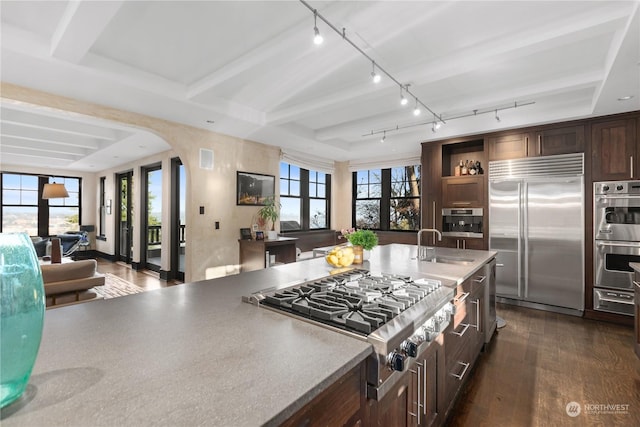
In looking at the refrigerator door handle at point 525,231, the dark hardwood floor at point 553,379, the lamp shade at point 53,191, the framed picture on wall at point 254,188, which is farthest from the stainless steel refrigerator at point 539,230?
the lamp shade at point 53,191

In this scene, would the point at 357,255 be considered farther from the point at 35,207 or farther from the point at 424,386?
the point at 35,207

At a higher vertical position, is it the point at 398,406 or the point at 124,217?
the point at 124,217

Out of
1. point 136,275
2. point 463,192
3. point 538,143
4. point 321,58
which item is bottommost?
point 136,275

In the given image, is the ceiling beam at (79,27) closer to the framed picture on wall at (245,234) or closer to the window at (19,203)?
the framed picture on wall at (245,234)

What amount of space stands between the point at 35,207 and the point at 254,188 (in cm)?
701

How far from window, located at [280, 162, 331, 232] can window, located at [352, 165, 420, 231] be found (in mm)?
694

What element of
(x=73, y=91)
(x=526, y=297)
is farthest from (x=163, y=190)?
(x=526, y=297)

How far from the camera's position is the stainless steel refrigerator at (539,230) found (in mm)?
3725

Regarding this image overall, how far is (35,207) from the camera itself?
7.93m

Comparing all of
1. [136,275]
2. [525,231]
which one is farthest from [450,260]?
[136,275]

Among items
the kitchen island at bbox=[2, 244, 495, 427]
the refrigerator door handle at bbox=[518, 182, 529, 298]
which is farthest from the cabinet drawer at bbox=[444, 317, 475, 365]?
the refrigerator door handle at bbox=[518, 182, 529, 298]

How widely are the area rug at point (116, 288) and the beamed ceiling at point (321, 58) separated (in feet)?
8.73

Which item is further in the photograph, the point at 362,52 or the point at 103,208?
the point at 103,208

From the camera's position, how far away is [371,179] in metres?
6.53
